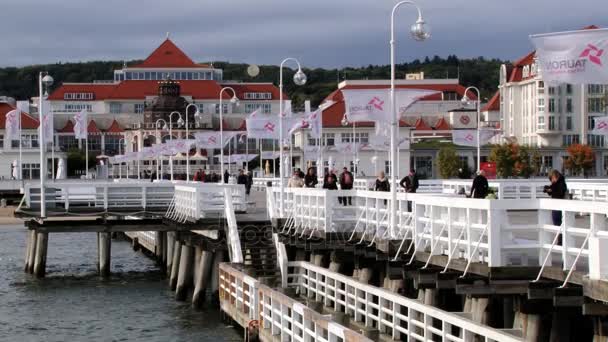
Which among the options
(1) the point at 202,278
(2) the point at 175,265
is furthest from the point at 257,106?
(1) the point at 202,278

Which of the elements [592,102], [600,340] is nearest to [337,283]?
[600,340]

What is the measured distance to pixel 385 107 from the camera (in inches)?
1021

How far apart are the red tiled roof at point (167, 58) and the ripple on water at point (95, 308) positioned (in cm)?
14409

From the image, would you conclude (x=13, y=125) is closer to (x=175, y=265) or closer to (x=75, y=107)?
(x=175, y=265)

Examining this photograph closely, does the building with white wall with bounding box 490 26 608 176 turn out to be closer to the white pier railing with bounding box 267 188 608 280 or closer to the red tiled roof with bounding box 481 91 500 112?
the red tiled roof with bounding box 481 91 500 112

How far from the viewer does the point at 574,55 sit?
15906mm

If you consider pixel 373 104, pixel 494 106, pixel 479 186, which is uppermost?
pixel 494 106

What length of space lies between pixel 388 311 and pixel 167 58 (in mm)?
177399

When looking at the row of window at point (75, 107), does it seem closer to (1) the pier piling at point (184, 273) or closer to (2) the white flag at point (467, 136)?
(2) the white flag at point (467, 136)

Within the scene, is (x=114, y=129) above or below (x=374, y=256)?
above

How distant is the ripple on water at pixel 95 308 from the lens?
3055 cm

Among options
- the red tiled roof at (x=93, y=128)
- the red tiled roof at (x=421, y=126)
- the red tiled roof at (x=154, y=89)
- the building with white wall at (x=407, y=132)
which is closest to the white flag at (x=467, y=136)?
the building with white wall at (x=407, y=132)

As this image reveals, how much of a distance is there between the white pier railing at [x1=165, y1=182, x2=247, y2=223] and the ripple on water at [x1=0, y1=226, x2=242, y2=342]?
256 cm

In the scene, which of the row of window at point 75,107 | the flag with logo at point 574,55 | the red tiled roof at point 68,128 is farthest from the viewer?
the row of window at point 75,107
